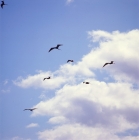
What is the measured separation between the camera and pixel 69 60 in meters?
63.1

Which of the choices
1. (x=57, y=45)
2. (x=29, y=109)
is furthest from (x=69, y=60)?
(x=29, y=109)

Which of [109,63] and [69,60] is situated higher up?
[69,60]

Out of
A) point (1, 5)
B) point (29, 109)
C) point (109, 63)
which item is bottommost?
point (29, 109)

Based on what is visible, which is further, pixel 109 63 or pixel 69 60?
pixel 69 60

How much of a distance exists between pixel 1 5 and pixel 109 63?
25.8 metres

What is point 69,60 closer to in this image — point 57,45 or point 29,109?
point 57,45

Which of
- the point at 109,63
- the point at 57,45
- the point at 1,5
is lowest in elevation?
the point at 109,63

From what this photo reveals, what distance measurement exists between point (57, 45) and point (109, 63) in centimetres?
1154

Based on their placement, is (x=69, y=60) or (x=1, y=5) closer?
(x=1, y=5)

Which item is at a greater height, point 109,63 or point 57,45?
point 57,45

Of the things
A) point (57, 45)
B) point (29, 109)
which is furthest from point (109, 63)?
point (29, 109)

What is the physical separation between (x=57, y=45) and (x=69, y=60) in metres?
8.83

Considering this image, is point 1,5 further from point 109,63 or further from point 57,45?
point 109,63

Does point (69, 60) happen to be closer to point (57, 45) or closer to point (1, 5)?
point (57, 45)
